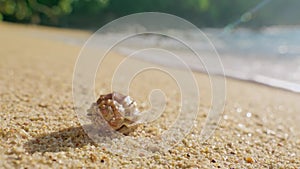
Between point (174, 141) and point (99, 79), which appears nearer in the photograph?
point (174, 141)

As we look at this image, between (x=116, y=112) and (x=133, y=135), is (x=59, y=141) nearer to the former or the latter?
(x=116, y=112)

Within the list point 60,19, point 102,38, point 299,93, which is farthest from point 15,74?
point 60,19

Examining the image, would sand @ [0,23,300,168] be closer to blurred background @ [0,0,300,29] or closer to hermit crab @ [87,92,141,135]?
hermit crab @ [87,92,141,135]

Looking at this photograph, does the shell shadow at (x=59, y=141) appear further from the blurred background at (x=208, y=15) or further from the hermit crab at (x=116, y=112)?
the blurred background at (x=208, y=15)

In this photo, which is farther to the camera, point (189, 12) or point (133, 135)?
point (189, 12)

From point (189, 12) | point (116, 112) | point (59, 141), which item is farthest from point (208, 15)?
point (59, 141)

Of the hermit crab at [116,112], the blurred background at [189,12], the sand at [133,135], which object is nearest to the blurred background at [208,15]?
the blurred background at [189,12]

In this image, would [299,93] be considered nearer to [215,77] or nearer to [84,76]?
[215,77]
